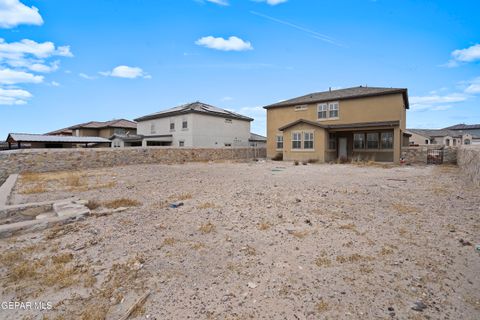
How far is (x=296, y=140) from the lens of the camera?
70.6ft

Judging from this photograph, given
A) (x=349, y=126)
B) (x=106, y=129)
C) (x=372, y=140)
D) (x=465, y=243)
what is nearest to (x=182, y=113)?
(x=349, y=126)

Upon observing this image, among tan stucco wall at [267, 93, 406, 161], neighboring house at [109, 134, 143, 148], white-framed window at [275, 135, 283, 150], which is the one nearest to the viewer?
tan stucco wall at [267, 93, 406, 161]

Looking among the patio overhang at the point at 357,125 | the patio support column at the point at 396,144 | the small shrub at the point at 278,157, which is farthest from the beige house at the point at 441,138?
the small shrub at the point at 278,157

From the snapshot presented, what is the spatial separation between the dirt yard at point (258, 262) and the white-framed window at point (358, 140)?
15.1 meters

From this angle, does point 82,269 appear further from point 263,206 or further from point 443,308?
point 443,308

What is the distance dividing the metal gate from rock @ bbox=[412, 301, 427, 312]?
19.5 metres

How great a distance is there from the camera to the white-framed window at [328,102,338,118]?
21.6 meters

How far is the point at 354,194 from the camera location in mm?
7594

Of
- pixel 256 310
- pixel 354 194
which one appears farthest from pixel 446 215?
pixel 256 310

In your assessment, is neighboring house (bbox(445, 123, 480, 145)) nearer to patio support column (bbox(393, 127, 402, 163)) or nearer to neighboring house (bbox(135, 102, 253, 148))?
patio support column (bbox(393, 127, 402, 163))

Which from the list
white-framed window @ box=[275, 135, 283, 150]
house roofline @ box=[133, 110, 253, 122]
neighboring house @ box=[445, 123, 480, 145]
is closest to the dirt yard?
white-framed window @ box=[275, 135, 283, 150]

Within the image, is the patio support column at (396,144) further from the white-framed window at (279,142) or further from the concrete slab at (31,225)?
the concrete slab at (31,225)

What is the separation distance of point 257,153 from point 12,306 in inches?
998

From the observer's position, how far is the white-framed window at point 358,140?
827 inches
